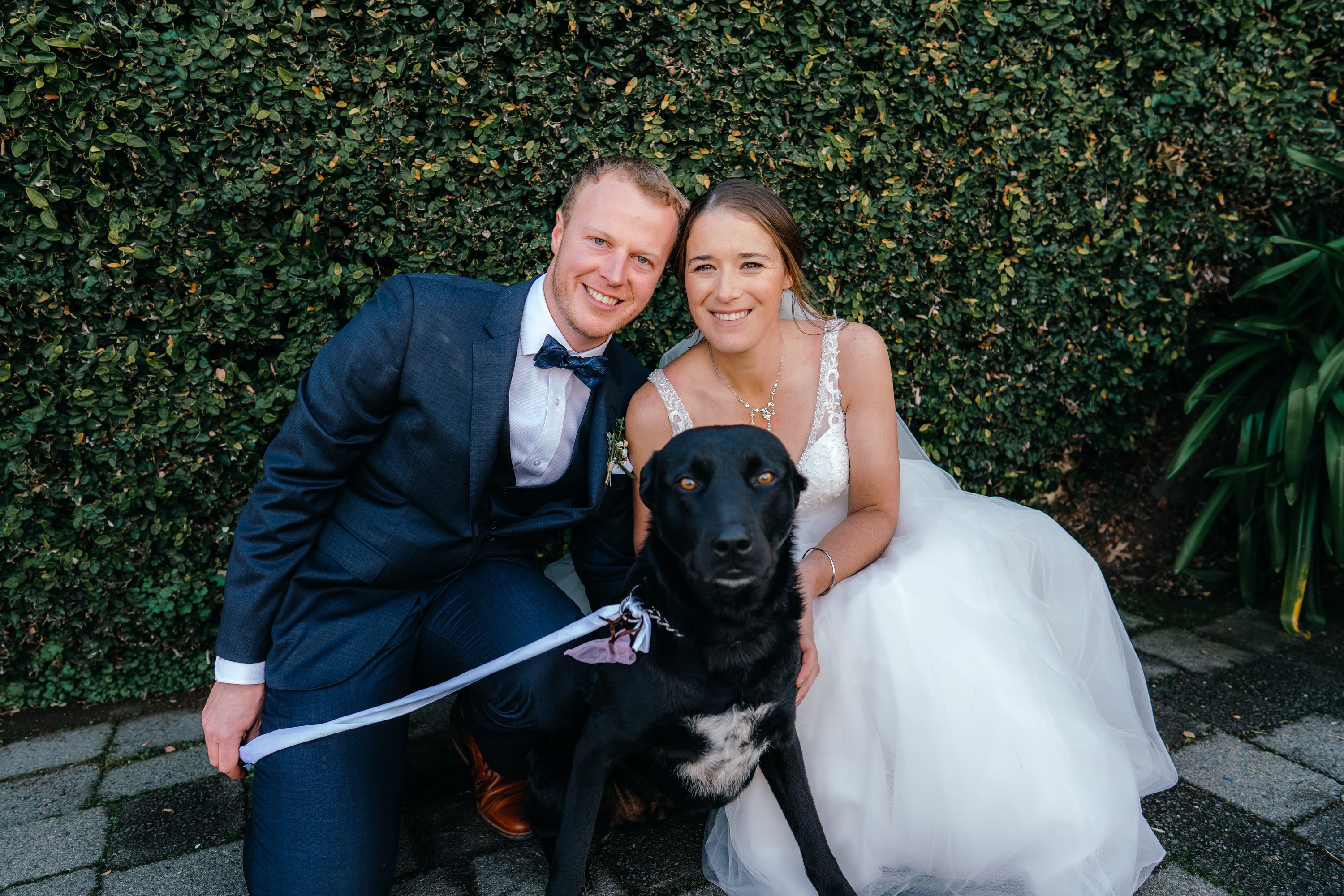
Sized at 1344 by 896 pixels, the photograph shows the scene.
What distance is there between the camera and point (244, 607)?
2.26m

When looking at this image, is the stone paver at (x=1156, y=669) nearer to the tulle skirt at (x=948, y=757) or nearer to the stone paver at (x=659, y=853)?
the tulle skirt at (x=948, y=757)

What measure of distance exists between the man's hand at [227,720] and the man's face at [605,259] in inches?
51.7

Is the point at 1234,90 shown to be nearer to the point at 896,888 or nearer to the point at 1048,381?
the point at 1048,381

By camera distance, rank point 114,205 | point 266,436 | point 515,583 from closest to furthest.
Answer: point 515,583 < point 114,205 < point 266,436

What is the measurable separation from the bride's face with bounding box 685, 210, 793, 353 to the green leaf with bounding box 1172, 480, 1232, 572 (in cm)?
266

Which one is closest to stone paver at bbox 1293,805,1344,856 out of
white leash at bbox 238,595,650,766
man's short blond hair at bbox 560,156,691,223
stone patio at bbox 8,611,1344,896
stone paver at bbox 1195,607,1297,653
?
stone patio at bbox 8,611,1344,896

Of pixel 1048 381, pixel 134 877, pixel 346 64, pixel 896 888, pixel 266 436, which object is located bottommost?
pixel 134 877

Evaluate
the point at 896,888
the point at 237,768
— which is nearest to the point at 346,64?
the point at 237,768

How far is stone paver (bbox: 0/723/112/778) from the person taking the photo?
2920mm

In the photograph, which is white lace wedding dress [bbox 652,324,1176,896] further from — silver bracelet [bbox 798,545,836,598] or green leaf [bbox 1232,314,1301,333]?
green leaf [bbox 1232,314,1301,333]

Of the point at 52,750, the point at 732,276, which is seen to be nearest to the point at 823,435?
the point at 732,276

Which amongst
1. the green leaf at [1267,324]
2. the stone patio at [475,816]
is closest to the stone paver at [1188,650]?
the stone patio at [475,816]

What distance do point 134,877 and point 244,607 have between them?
0.84 meters

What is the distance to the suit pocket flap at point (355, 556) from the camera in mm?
2369
